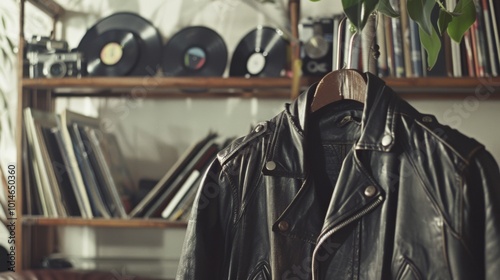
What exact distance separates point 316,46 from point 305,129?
2.92 feet

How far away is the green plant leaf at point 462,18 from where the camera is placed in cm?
104

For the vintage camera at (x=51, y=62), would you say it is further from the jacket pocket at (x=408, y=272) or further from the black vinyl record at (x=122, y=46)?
the jacket pocket at (x=408, y=272)

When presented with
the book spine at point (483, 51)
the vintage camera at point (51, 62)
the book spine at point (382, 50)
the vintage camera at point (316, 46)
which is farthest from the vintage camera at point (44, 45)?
the book spine at point (483, 51)

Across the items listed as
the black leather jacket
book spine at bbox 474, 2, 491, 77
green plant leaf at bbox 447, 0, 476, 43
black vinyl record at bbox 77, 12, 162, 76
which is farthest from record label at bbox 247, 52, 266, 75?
green plant leaf at bbox 447, 0, 476, 43

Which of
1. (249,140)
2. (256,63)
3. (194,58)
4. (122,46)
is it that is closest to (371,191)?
(249,140)

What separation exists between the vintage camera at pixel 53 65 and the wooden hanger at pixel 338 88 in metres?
1.09

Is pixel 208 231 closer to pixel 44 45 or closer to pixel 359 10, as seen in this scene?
pixel 359 10

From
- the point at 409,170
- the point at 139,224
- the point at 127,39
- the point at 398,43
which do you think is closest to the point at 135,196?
the point at 139,224

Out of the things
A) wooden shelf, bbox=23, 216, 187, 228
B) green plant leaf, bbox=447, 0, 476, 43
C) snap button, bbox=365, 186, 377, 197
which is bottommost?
wooden shelf, bbox=23, 216, 187, 228

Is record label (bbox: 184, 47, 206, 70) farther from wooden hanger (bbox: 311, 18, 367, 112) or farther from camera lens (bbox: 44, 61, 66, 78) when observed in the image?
wooden hanger (bbox: 311, 18, 367, 112)

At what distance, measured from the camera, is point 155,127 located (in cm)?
222

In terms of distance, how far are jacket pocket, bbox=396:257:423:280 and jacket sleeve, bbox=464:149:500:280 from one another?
0.30ft

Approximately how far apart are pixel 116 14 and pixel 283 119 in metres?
Answer: 1.23

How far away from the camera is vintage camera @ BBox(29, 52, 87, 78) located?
1.97 meters
